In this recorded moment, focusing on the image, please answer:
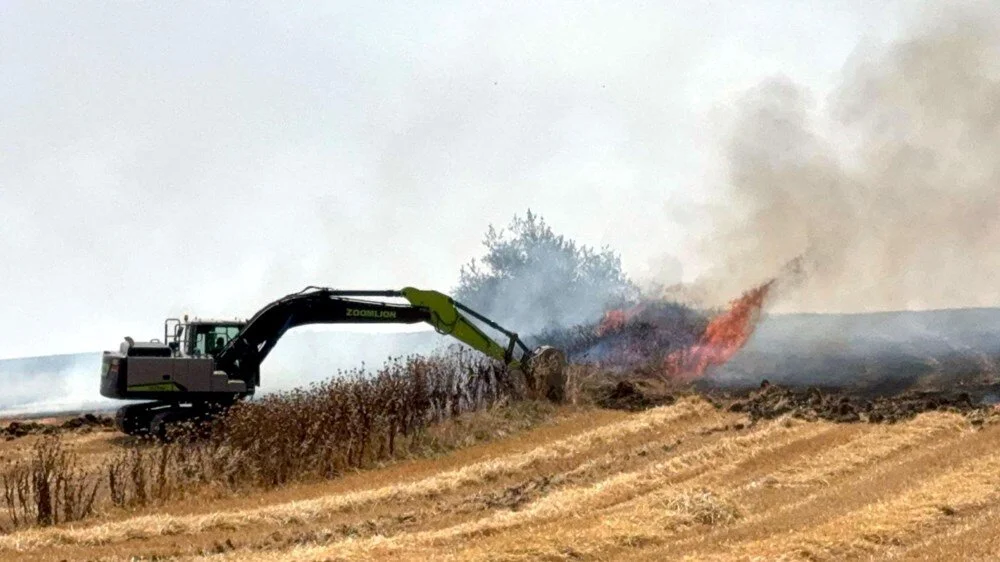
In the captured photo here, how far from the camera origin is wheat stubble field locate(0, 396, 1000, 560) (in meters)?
Answer: 11.2

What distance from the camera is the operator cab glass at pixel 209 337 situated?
78.9 feet

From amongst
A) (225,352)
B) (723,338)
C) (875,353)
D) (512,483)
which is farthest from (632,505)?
(875,353)

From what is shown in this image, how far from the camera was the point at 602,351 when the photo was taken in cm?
3209

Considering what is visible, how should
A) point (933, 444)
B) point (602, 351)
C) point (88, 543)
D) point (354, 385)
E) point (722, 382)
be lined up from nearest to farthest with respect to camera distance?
point (88, 543), point (933, 444), point (354, 385), point (722, 382), point (602, 351)

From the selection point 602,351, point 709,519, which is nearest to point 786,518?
point 709,519

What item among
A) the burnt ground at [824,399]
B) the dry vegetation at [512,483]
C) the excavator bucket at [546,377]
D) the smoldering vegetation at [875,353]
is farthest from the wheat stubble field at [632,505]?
the smoldering vegetation at [875,353]

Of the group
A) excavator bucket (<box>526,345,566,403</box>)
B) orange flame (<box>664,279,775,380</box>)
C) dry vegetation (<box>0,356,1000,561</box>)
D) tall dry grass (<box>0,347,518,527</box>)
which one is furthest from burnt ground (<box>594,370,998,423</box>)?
tall dry grass (<box>0,347,518,527</box>)

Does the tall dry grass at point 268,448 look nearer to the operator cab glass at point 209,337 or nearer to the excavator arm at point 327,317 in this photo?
the excavator arm at point 327,317

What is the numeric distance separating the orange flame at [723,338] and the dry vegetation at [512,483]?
5557 millimetres

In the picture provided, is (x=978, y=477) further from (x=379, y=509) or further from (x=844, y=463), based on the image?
(x=379, y=509)

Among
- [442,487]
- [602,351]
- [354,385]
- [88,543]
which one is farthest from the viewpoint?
[602,351]

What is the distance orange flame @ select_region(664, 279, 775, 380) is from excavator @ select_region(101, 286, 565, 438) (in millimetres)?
6142

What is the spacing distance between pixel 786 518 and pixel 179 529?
7.64m

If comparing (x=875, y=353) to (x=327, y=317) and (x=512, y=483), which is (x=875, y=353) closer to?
(x=327, y=317)
